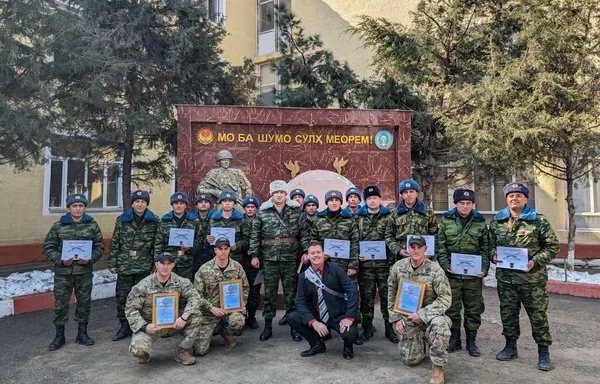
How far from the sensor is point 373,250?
4871 mm

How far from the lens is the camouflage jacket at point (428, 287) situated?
3.89 metres

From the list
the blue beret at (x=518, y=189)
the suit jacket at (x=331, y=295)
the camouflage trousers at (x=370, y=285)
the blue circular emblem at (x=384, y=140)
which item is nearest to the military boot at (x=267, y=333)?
the suit jacket at (x=331, y=295)

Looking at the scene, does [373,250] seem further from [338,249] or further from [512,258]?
[512,258]

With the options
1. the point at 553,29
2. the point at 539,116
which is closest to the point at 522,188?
the point at 539,116

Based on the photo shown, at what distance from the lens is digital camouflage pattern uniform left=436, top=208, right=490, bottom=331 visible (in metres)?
4.38

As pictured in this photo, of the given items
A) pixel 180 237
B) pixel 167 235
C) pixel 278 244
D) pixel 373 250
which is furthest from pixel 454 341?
pixel 167 235

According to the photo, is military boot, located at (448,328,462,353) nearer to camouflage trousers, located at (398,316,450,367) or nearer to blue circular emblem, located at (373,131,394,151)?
camouflage trousers, located at (398,316,450,367)

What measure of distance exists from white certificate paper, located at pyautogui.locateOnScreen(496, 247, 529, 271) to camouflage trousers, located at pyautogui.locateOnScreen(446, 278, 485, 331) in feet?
1.02

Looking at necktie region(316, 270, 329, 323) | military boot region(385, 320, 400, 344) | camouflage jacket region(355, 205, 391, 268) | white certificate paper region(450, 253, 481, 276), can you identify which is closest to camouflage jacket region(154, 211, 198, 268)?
necktie region(316, 270, 329, 323)

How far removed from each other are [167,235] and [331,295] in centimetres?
208

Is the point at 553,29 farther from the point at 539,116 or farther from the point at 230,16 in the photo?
the point at 230,16

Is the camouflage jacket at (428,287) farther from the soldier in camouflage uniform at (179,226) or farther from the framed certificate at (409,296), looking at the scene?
the soldier in camouflage uniform at (179,226)

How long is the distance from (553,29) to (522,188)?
4.60m

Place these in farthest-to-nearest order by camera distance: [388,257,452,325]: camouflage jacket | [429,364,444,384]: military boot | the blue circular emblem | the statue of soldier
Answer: the blue circular emblem, the statue of soldier, [388,257,452,325]: camouflage jacket, [429,364,444,384]: military boot
